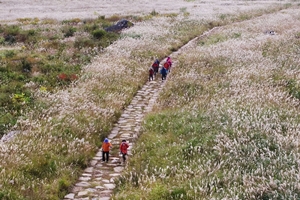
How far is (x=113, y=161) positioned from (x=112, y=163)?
118 mm

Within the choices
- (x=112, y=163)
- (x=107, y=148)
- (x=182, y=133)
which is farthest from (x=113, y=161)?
(x=182, y=133)

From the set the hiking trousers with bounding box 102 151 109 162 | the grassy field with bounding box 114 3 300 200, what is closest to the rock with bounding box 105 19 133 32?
the grassy field with bounding box 114 3 300 200

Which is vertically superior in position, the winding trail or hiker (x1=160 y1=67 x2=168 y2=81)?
hiker (x1=160 y1=67 x2=168 y2=81)

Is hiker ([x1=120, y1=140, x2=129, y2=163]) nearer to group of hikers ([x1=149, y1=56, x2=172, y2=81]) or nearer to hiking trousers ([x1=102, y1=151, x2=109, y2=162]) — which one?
hiking trousers ([x1=102, y1=151, x2=109, y2=162])

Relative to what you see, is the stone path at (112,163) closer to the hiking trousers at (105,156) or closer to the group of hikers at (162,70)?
the hiking trousers at (105,156)

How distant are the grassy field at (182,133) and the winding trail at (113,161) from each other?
0.27 metres

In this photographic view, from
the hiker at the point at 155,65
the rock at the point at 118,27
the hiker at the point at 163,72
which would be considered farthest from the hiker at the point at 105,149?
the rock at the point at 118,27

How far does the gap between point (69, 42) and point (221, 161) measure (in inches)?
897

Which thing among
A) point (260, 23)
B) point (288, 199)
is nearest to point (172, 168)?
point (288, 199)

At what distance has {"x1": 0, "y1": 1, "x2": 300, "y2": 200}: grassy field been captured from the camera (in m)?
8.00

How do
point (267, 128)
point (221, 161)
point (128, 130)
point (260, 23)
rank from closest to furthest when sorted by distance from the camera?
1. point (221, 161)
2. point (267, 128)
3. point (128, 130)
4. point (260, 23)

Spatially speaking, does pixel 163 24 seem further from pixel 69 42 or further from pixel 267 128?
pixel 267 128

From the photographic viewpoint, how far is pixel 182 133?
11258 mm

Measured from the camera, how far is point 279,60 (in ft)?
66.5
